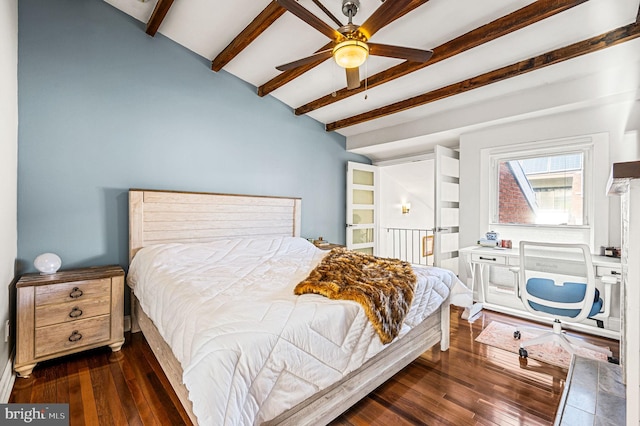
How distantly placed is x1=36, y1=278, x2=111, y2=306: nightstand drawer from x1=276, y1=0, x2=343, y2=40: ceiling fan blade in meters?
2.48

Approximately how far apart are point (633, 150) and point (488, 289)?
6.67 feet

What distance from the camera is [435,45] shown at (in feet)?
8.95

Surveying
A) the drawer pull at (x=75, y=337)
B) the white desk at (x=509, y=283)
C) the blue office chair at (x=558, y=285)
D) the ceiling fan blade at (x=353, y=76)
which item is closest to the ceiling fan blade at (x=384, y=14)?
the ceiling fan blade at (x=353, y=76)

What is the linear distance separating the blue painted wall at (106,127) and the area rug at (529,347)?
316cm

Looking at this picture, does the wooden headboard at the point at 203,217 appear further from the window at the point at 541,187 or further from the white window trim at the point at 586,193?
the window at the point at 541,187

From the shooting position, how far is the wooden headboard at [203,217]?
2.87 m

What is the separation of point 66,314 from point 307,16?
2783 mm

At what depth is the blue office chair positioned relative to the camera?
2217 mm

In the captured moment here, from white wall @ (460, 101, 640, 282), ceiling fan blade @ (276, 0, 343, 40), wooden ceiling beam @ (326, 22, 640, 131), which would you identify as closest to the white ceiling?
wooden ceiling beam @ (326, 22, 640, 131)

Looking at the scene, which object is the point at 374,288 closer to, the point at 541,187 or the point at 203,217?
the point at 203,217

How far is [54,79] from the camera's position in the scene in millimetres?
2533

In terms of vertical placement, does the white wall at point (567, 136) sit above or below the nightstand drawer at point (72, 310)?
above

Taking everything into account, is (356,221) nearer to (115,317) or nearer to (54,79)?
(115,317)

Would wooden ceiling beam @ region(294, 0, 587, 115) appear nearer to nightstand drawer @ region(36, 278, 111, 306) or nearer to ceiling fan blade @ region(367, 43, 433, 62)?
ceiling fan blade @ region(367, 43, 433, 62)
